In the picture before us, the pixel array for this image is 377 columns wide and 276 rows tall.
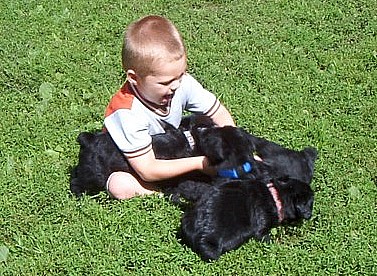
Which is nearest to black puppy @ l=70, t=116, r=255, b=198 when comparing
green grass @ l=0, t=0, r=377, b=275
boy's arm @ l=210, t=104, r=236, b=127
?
green grass @ l=0, t=0, r=377, b=275

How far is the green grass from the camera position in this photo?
4.57 metres

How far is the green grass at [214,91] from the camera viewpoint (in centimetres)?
457

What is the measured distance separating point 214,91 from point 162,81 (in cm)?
159

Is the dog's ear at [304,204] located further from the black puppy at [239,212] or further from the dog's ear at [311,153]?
the dog's ear at [311,153]

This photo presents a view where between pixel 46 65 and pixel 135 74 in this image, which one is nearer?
pixel 135 74

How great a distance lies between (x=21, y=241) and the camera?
188 inches

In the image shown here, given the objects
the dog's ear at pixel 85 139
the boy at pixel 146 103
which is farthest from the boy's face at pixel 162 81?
the dog's ear at pixel 85 139

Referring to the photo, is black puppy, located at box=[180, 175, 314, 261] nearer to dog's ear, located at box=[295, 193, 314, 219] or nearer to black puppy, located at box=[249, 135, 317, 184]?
dog's ear, located at box=[295, 193, 314, 219]

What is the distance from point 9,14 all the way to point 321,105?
11.7 feet

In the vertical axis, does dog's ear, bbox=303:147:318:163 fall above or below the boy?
below

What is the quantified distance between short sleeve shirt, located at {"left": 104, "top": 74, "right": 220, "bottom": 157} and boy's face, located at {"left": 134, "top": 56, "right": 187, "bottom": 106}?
0.33ft

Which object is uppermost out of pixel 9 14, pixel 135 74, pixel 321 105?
pixel 135 74

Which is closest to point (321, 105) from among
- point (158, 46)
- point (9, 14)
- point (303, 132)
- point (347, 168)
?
point (303, 132)

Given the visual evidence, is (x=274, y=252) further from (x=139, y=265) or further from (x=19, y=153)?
(x=19, y=153)
